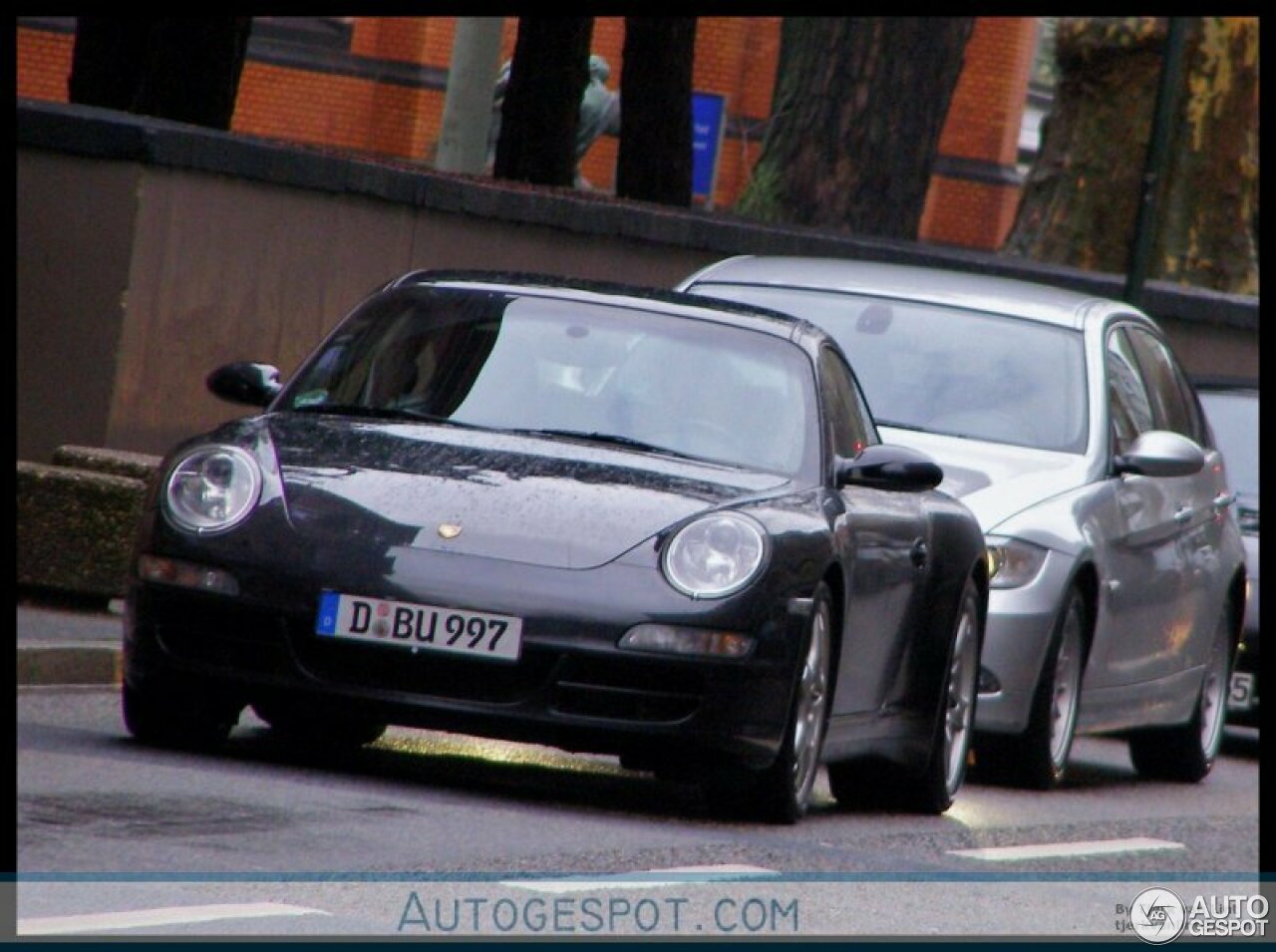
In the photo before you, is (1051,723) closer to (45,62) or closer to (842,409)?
(842,409)

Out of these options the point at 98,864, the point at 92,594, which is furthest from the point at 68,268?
the point at 98,864

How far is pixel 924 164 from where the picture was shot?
21500 millimetres

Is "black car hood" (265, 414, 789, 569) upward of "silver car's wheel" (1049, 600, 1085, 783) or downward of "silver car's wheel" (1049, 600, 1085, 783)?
upward

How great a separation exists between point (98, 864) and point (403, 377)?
2867 mm

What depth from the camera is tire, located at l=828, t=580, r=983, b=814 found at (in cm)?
924

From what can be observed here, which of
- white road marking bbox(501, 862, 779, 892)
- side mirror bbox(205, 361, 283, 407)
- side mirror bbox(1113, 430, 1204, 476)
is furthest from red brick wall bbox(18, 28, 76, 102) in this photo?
white road marking bbox(501, 862, 779, 892)

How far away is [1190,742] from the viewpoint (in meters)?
12.1

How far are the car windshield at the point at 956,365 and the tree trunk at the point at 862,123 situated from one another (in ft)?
31.9

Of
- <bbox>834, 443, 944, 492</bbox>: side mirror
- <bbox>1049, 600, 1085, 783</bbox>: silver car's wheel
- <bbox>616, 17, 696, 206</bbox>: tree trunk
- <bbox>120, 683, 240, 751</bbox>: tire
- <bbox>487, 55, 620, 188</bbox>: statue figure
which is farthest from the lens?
<bbox>487, 55, 620, 188</bbox>: statue figure

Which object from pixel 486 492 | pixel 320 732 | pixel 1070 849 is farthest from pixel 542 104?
pixel 486 492

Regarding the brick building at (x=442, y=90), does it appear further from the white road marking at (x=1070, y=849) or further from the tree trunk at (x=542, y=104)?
the white road marking at (x=1070, y=849)

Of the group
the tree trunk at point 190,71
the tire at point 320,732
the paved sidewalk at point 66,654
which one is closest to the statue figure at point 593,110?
the tree trunk at point 190,71

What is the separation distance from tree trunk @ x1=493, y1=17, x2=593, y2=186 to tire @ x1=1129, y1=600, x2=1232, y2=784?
9190mm

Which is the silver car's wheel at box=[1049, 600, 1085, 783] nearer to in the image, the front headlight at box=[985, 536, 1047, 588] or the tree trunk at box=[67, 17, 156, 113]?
the front headlight at box=[985, 536, 1047, 588]
